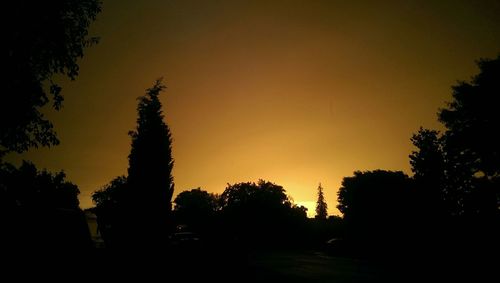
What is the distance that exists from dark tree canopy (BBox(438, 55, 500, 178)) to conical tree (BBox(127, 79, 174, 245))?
2510 cm

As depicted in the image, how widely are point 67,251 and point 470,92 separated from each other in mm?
29156

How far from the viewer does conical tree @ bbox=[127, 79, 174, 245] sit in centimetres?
2870

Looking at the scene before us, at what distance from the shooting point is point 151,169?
101 ft

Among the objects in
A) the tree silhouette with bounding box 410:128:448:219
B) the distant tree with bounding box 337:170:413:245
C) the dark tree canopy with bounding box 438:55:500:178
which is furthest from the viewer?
the distant tree with bounding box 337:170:413:245

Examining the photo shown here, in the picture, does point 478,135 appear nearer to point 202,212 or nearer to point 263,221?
point 263,221

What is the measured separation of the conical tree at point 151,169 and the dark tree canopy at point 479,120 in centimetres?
2510

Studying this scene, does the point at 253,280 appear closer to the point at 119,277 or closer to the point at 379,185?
the point at 119,277

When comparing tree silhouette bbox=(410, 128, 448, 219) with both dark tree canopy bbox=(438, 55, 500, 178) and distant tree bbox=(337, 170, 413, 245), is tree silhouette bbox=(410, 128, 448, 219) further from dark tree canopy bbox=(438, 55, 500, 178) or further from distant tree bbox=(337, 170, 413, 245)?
dark tree canopy bbox=(438, 55, 500, 178)

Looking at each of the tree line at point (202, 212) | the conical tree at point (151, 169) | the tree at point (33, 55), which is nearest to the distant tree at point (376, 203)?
the tree line at point (202, 212)

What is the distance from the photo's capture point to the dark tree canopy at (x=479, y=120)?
24203 millimetres

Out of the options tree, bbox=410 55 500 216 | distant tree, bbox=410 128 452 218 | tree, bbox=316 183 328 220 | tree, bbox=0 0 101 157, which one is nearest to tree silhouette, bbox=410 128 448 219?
distant tree, bbox=410 128 452 218

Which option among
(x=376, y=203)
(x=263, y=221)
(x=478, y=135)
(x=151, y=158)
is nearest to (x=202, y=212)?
(x=263, y=221)

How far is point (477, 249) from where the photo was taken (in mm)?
23000

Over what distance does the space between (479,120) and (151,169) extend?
2779cm
